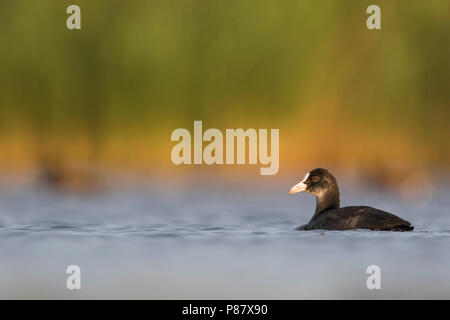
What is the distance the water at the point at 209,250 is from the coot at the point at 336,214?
0.17 metres

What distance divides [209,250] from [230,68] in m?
6.17

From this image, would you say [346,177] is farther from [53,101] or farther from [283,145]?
[53,101]

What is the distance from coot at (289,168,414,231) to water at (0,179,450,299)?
17 cm

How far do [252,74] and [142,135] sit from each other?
2003 mm

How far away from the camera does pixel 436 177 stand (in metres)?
16.4

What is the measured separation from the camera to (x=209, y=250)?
1063 cm

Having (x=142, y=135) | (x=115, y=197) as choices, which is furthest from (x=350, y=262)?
(x=142, y=135)

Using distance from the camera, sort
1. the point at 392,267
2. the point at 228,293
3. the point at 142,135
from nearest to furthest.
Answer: the point at 228,293, the point at 392,267, the point at 142,135

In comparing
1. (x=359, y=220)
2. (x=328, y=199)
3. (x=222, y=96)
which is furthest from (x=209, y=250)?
(x=222, y=96)

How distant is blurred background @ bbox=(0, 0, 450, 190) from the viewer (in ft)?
53.8

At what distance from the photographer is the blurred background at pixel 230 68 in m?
16.4

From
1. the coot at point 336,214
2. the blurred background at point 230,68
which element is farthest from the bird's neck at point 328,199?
the blurred background at point 230,68

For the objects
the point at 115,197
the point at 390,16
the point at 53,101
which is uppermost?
the point at 390,16

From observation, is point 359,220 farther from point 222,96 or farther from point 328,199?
point 222,96
